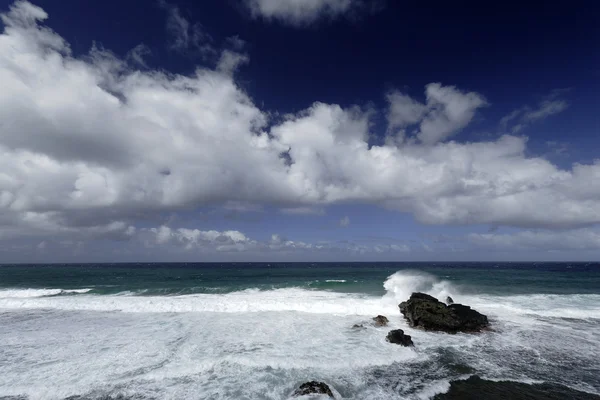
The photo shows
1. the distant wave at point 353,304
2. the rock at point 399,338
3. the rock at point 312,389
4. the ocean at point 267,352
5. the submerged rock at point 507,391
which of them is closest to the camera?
the rock at point 312,389

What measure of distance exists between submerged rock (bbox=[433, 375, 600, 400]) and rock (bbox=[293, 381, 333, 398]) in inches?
158

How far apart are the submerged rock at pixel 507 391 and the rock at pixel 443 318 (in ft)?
23.7

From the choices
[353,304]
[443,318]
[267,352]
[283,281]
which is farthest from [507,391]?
Result: [283,281]

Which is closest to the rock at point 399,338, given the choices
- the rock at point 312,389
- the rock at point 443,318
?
the rock at point 443,318

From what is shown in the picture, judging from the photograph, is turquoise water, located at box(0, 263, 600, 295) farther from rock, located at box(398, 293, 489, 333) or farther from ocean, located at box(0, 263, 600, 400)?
rock, located at box(398, 293, 489, 333)

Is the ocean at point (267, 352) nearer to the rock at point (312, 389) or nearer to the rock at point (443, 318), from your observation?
the rock at point (312, 389)

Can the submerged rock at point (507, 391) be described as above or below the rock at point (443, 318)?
below

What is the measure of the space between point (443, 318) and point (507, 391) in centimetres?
841

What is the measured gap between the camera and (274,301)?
27.6 metres

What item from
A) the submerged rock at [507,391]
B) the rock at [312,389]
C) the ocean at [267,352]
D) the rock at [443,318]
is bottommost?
the submerged rock at [507,391]

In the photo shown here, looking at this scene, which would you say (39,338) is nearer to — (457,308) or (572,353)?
(457,308)

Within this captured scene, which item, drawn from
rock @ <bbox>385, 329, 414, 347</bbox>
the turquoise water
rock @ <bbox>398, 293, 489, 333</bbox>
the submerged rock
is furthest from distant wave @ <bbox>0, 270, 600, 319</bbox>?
the submerged rock

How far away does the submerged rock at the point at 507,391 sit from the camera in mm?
10422

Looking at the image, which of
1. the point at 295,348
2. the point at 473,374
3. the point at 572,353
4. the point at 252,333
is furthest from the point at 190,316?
the point at 572,353
